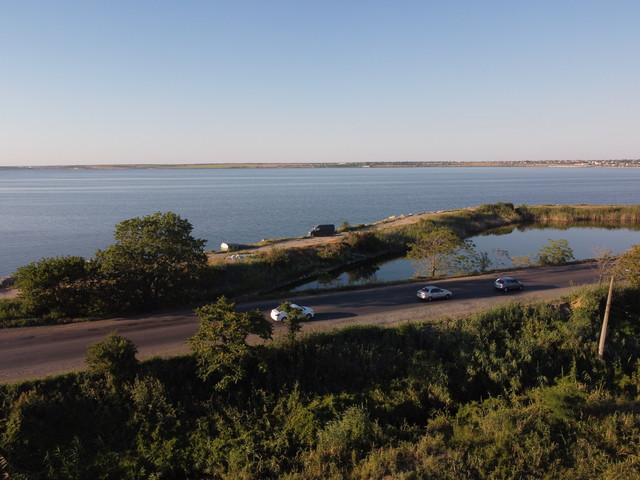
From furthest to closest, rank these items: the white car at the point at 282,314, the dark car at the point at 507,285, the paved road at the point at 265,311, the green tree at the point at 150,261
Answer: the dark car at the point at 507,285 < the green tree at the point at 150,261 < the white car at the point at 282,314 < the paved road at the point at 265,311

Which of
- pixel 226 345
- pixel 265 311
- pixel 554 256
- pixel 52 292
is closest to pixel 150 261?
pixel 52 292

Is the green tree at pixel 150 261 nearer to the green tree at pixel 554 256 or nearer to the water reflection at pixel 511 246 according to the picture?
the water reflection at pixel 511 246

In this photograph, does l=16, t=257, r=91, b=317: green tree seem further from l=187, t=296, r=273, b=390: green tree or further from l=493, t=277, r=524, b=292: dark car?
l=493, t=277, r=524, b=292: dark car

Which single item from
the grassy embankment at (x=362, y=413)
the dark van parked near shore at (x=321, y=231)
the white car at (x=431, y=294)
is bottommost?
the grassy embankment at (x=362, y=413)

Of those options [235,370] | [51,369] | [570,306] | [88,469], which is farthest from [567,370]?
[51,369]

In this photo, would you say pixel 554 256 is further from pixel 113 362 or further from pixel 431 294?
pixel 113 362

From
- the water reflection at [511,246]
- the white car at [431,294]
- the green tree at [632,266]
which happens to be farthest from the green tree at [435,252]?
the green tree at [632,266]
